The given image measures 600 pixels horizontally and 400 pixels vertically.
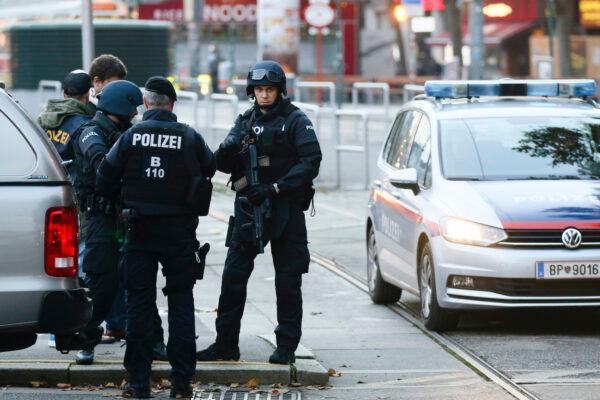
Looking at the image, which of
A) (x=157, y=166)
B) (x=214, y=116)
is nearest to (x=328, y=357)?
(x=157, y=166)

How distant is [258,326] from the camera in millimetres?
10992

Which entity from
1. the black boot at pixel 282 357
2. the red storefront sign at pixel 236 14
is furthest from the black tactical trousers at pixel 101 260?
the red storefront sign at pixel 236 14

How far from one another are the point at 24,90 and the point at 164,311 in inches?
680

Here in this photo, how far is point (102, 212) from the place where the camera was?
8797 millimetres

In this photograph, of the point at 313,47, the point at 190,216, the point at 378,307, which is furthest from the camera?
the point at 313,47

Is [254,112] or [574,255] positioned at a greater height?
[254,112]

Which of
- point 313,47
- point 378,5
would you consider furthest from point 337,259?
point 378,5

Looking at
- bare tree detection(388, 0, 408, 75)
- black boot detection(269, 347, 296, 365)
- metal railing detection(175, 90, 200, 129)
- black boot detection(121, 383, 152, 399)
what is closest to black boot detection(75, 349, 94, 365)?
black boot detection(121, 383, 152, 399)

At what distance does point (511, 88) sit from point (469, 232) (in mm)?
1933

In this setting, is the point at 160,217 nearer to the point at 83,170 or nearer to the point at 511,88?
the point at 83,170

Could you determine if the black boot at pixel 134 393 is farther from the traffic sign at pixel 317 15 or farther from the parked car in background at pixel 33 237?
the traffic sign at pixel 317 15

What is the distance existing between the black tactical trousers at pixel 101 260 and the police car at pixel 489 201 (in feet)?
8.24

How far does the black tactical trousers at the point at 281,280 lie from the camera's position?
9031 mm

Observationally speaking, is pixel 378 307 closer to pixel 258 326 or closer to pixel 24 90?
pixel 258 326
